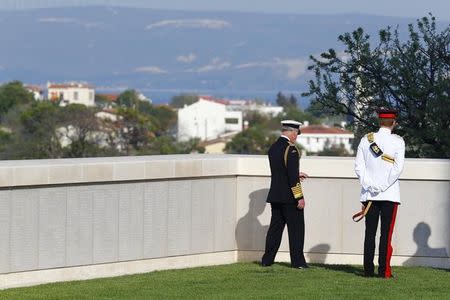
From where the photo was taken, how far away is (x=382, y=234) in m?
12.2

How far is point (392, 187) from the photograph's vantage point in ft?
39.4

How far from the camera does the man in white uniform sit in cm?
1195

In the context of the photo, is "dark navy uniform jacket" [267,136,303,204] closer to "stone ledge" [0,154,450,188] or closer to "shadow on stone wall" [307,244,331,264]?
"stone ledge" [0,154,450,188]

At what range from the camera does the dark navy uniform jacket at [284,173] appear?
12.5 m

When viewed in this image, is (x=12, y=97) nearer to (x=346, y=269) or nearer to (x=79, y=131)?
(x=79, y=131)

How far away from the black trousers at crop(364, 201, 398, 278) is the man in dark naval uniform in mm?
755

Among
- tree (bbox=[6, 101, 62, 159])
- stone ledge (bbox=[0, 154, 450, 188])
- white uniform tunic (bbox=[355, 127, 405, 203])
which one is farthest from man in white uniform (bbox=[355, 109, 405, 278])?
tree (bbox=[6, 101, 62, 159])

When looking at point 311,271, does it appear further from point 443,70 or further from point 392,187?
point 443,70

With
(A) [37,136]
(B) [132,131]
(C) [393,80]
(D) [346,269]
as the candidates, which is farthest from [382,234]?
(B) [132,131]

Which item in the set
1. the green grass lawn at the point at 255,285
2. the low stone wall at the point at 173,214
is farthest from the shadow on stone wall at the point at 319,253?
the green grass lawn at the point at 255,285

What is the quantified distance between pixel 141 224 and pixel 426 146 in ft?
21.5

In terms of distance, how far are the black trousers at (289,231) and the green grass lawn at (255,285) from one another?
0.15 metres

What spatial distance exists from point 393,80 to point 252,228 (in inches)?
235

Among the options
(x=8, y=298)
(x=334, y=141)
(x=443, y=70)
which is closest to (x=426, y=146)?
(x=443, y=70)
